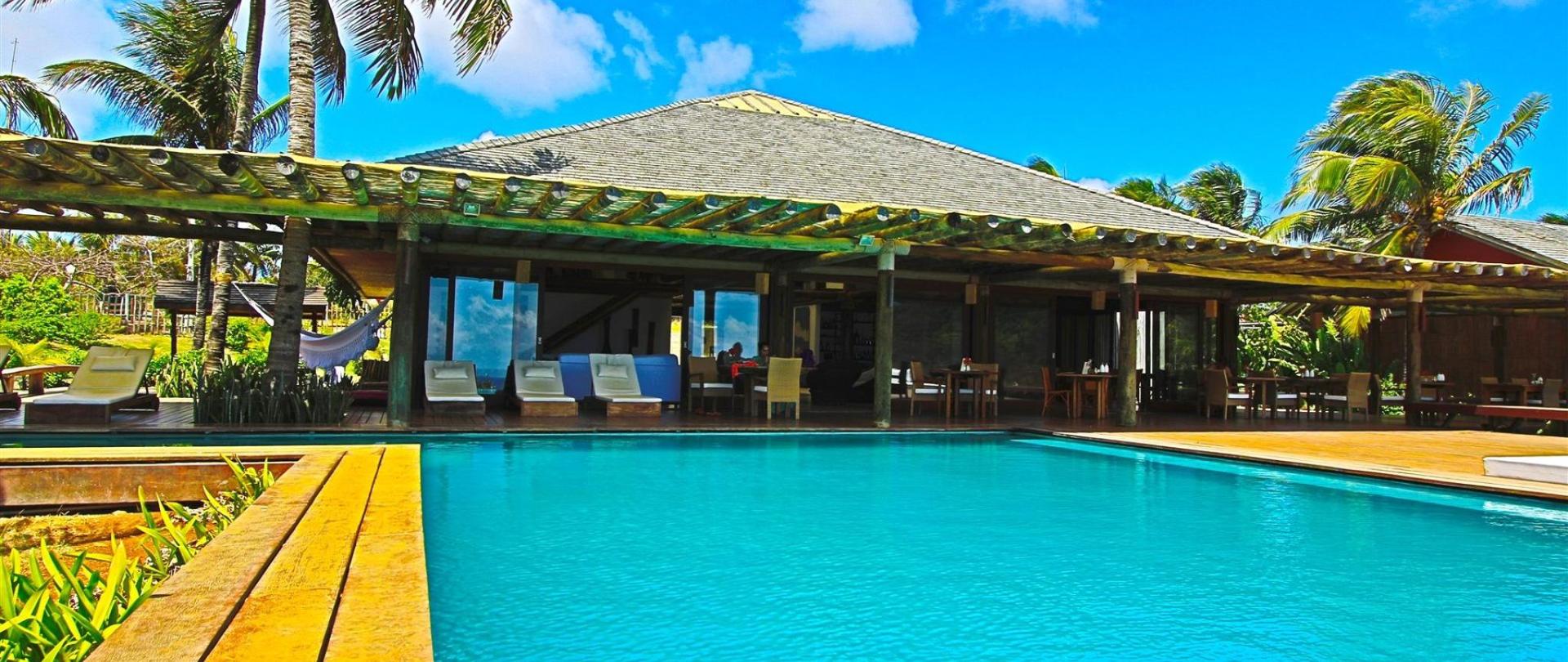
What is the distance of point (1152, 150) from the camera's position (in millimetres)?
46531

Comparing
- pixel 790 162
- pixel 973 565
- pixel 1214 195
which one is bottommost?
pixel 973 565

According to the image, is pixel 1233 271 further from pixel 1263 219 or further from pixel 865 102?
pixel 865 102

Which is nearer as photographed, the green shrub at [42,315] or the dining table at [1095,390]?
the dining table at [1095,390]

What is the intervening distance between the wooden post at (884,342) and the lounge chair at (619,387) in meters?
2.66

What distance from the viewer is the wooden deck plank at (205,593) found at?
1852 mm

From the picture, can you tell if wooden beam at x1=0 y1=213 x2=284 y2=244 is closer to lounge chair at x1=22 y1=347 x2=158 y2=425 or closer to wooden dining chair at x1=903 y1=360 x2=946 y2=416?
lounge chair at x1=22 y1=347 x2=158 y2=425

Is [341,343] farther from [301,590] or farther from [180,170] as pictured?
[301,590]

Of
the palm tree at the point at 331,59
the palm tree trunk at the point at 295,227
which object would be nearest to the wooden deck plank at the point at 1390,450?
the palm tree at the point at 331,59

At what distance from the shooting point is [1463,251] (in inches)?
773

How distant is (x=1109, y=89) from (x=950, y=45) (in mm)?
6739

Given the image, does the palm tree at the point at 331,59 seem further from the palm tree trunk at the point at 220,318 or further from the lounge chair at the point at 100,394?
the palm tree trunk at the point at 220,318

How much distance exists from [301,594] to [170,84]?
1769 centimetres

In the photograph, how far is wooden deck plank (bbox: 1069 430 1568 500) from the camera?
6887 millimetres

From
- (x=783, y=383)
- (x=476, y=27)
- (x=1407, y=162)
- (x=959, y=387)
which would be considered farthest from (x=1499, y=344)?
(x=476, y=27)
